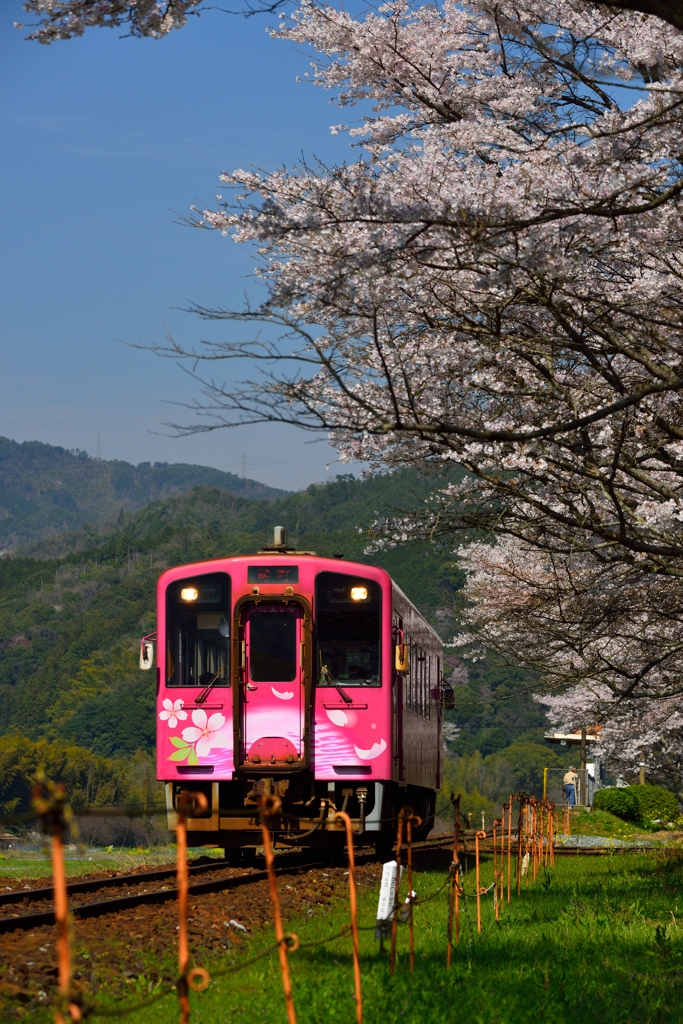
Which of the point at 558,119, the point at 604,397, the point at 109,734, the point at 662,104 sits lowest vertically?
the point at 109,734

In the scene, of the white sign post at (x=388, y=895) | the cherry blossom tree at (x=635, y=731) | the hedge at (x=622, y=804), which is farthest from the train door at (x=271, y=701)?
the hedge at (x=622, y=804)

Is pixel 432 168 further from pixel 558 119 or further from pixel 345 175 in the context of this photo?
pixel 558 119

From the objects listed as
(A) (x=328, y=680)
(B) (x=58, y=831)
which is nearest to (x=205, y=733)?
(A) (x=328, y=680)

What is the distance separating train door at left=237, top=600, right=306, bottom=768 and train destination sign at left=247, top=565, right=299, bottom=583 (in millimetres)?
315

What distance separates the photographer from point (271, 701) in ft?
41.5

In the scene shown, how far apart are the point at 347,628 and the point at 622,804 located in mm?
23870

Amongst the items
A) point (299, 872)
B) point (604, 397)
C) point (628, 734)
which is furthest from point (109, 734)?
point (604, 397)

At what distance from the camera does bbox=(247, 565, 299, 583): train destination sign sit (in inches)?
508

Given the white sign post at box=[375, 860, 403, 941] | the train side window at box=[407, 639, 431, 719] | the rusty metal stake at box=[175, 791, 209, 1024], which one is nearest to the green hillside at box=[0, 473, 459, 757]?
the train side window at box=[407, 639, 431, 719]

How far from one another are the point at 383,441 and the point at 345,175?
10.9ft

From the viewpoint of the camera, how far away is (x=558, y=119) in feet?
31.7

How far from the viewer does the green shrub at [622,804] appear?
33.9 meters

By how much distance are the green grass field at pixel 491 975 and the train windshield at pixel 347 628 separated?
2822 millimetres

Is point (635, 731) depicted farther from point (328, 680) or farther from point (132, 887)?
point (132, 887)
